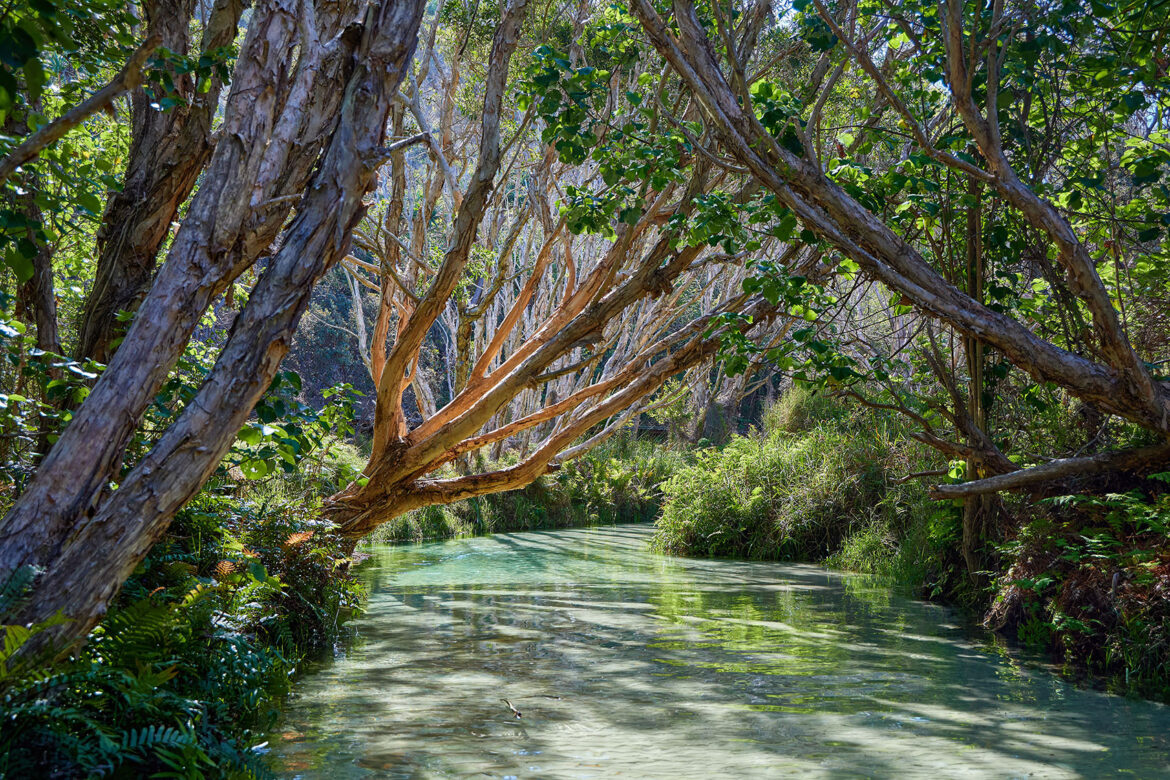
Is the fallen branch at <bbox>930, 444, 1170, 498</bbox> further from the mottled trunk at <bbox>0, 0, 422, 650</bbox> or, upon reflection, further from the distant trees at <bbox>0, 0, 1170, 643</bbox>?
the mottled trunk at <bbox>0, 0, 422, 650</bbox>

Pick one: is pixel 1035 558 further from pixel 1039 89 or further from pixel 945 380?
pixel 1039 89

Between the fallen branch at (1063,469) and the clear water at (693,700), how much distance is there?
1.19 m

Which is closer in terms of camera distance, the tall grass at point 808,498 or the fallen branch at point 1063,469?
the fallen branch at point 1063,469

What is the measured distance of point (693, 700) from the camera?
487 centimetres

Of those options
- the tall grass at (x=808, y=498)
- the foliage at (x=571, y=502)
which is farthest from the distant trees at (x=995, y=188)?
the foliage at (x=571, y=502)

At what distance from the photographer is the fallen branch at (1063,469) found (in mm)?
5695

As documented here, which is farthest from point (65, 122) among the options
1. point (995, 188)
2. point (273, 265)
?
point (995, 188)

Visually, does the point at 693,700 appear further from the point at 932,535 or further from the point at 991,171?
the point at 932,535

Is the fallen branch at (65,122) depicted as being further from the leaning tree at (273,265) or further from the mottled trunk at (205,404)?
the mottled trunk at (205,404)

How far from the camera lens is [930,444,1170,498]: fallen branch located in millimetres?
5695

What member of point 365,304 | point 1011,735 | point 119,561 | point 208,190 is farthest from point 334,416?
point 365,304

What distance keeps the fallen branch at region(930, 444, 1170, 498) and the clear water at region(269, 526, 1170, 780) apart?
3.90ft

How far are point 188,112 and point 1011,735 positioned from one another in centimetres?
555

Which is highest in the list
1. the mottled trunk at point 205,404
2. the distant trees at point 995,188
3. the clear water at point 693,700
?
the distant trees at point 995,188
